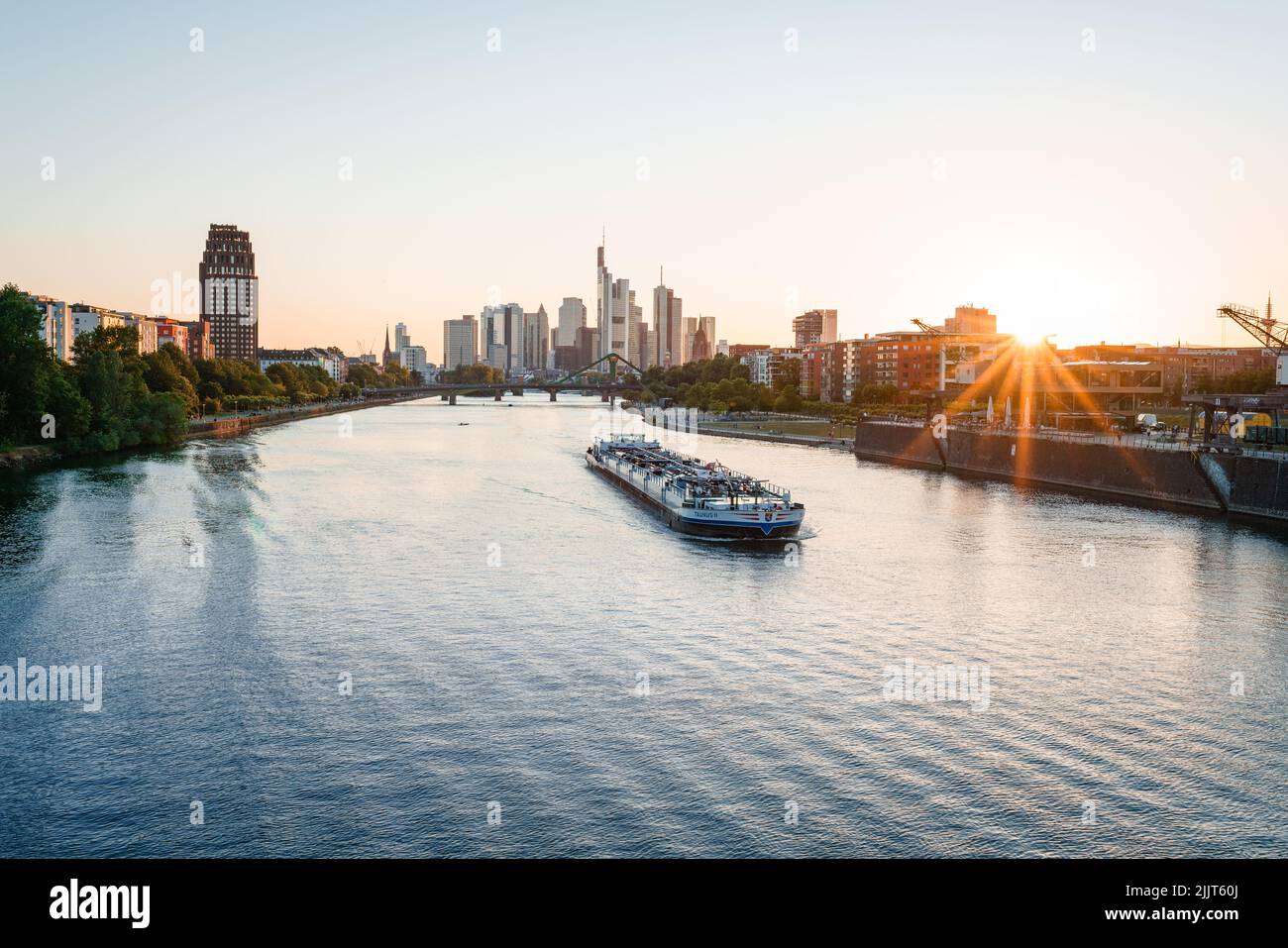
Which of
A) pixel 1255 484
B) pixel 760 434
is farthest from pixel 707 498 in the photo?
pixel 760 434

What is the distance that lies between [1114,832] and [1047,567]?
2071 centimetres

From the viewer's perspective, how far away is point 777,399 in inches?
5571

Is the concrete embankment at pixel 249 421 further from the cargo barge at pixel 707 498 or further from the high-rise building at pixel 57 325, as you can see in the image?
the cargo barge at pixel 707 498

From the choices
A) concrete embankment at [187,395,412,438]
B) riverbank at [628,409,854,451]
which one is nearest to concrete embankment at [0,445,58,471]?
concrete embankment at [187,395,412,438]

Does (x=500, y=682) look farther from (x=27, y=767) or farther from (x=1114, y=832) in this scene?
(x=1114, y=832)

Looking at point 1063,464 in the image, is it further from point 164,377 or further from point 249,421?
point 249,421

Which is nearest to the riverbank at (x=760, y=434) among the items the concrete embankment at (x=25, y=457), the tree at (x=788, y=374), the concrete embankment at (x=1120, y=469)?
the concrete embankment at (x=1120, y=469)

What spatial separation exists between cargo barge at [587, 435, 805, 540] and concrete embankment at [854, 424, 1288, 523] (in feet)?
55.2

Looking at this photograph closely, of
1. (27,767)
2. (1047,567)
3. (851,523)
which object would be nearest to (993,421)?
(851,523)

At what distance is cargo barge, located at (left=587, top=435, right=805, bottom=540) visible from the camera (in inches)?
1516
